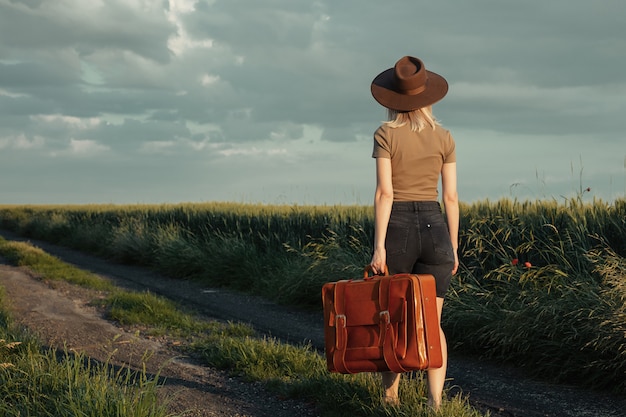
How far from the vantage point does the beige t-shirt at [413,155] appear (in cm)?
464

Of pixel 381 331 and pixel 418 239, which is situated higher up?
pixel 418 239

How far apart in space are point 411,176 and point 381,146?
0.29 m

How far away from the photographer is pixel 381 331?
4.55 m

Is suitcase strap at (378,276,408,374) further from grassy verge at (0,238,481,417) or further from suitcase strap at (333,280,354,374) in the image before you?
grassy verge at (0,238,481,417)

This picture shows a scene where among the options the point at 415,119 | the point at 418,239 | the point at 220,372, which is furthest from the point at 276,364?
the point at 415,119

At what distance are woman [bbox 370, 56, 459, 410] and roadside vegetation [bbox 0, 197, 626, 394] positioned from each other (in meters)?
2.62

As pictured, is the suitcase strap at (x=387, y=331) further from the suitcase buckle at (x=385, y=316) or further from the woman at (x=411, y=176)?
the woman at (x=411, y=176)

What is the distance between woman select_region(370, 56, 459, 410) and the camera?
183 inches

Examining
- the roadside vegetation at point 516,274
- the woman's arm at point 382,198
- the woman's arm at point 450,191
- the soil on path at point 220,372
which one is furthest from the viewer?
the roadside vegetation at point 516,274

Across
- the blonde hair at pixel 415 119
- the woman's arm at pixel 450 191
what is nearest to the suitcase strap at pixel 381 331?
the woman's arm at pixel 450 191

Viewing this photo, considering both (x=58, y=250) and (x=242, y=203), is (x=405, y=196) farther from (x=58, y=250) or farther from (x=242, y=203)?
(x=58, y=250)

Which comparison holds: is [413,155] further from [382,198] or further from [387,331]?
[387,331]

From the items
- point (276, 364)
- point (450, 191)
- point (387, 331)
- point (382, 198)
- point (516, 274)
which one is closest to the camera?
point (387, 331)

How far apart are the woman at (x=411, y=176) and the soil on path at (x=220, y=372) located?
1650 millimetres
